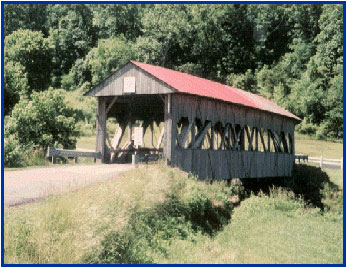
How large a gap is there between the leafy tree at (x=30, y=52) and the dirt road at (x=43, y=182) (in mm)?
32882

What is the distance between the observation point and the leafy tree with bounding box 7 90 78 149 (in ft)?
67.4

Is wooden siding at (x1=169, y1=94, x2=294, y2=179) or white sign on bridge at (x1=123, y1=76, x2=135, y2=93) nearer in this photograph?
wooden siding at (x1=169, y1=94, x2=294, y2=179)

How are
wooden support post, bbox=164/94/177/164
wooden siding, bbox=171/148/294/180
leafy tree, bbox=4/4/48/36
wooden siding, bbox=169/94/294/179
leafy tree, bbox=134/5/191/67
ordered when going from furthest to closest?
leafy tree, bbox=4/4/48/36, leafy tree, bbox=134/5/191/67, wooden siding, bbox=171/148/294/180, wooden siding, bbox=169/94/294/179, wooden support post, bbox=164/94/177/164

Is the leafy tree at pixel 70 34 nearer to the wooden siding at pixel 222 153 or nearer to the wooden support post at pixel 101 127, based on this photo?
the wooden siding at pixel 222 153

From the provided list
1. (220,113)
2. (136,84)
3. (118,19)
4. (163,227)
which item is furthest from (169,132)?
(118,19)

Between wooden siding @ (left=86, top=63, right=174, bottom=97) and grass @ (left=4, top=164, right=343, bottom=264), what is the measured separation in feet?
9.66

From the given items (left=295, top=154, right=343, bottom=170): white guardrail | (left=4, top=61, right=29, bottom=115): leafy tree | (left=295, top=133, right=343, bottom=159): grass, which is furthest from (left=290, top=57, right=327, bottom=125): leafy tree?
(left=4, top=61, right=29, bottom=115): leafy tree

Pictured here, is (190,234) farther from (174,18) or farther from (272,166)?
(174,18)

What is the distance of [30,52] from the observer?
148ft

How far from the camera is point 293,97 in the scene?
4256 cm

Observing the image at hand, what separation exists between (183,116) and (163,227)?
5.29 meters

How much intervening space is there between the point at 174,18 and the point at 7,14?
2079cm

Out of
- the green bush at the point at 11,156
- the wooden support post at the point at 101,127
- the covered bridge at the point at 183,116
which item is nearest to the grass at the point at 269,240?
the covered bridge at the point at 183,116

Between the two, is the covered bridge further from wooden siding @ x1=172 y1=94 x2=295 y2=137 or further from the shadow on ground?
the shadow on ground
